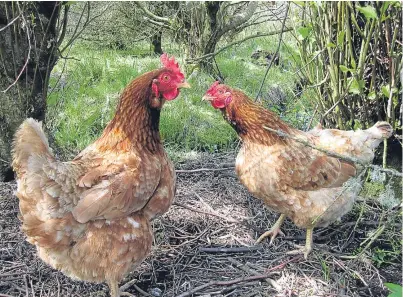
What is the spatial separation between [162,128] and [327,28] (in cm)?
202

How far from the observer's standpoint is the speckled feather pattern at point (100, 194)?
6.77ft

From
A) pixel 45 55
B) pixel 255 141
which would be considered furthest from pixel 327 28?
pixel 45 55

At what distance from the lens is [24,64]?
3.09 meters

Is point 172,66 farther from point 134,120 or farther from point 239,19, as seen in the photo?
point 239,19

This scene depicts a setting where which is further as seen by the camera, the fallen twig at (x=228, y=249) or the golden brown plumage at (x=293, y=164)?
the fallen twig at (x=228, y=249)

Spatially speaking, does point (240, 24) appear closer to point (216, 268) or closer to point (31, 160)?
point (216, 268)

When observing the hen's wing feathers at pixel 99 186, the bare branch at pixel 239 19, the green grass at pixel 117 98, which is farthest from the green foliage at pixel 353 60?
the bare branch at pixel 239 19

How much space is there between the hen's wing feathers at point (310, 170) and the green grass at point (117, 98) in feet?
3.13

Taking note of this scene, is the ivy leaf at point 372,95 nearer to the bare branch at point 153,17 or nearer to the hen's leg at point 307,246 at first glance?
the hen's leg at point 307,246

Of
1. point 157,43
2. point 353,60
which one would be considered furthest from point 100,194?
point 157,43

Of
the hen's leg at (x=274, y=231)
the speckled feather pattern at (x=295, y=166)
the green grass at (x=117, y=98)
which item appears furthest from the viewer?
the green grass at (x=117, y=98)

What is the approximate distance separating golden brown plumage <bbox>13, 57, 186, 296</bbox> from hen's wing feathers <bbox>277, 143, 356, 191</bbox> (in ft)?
2.42

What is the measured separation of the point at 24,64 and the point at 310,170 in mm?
2158

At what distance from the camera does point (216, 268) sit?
2.65 meters
